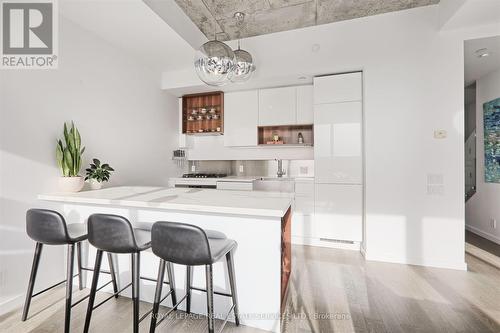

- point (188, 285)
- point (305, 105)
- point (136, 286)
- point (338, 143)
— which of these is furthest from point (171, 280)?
point (305, 105)

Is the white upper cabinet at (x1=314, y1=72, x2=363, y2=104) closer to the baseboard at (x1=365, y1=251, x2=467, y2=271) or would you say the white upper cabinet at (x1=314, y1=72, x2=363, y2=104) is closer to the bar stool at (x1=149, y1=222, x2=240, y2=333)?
the baseboard at (x1=365, y1=251, x2=467, y2=271)

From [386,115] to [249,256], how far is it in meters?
2.40

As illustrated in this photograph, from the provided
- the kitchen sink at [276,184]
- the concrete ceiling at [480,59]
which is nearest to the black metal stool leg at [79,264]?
the kitchen sink at [276,184]

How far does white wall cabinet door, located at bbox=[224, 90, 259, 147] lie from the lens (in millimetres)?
3803

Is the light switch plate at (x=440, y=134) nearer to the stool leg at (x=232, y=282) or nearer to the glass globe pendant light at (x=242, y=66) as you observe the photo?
the glass globe pendant light at (x=242, y=66)

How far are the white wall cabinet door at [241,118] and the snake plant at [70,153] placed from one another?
2228 millimetres

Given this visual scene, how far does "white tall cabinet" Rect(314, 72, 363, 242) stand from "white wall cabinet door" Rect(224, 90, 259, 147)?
110 cm

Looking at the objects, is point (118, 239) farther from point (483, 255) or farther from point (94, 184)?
point (483, 255)

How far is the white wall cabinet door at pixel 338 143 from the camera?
2979 millimetres

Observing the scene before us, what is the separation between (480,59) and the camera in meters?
2.86

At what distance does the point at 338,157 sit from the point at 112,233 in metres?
2.75

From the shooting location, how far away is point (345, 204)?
3.04 meters

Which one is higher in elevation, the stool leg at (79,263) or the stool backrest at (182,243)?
the stool backrest at (182,243)

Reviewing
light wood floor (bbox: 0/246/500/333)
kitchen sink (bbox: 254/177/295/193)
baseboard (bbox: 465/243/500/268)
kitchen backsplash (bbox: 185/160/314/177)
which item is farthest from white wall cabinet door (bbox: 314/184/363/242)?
baseboard (bbox: 465/243/500/268)
